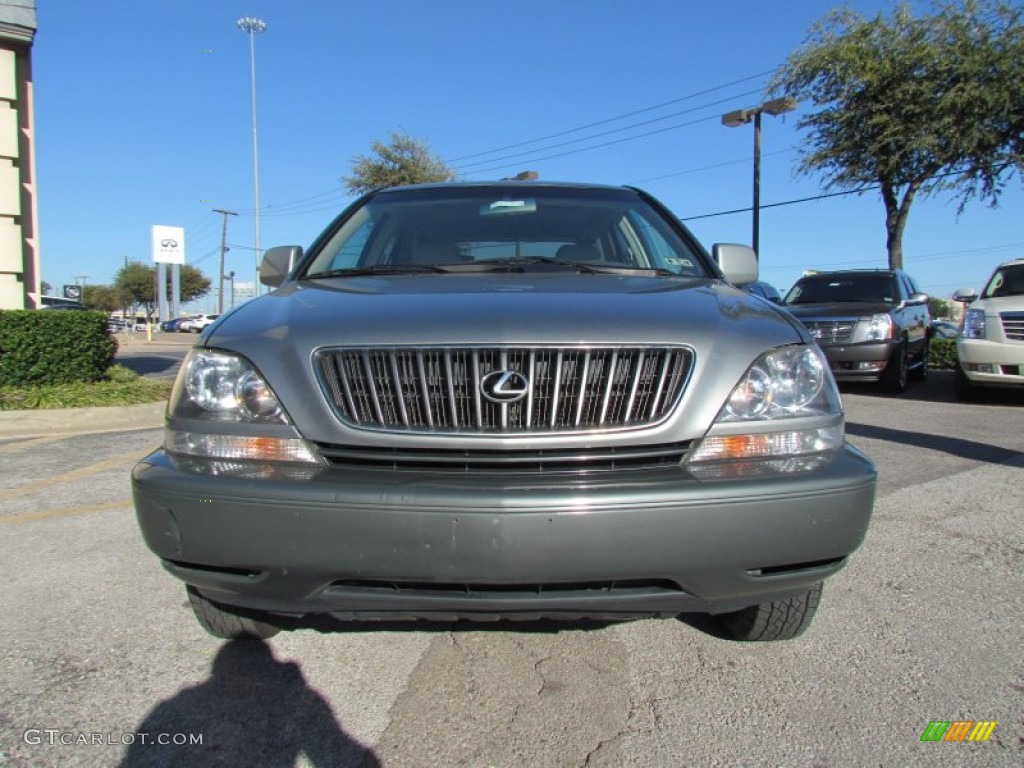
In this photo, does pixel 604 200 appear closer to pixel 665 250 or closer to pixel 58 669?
pixel 665 250

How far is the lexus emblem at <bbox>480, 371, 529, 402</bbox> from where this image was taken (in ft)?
6.16

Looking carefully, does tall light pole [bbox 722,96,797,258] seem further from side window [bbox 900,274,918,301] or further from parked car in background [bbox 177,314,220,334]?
parked car in background [bbox 177,314,220,334]

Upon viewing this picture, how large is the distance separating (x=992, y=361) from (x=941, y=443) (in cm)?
264

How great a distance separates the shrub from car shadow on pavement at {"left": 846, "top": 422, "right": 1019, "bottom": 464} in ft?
23.2

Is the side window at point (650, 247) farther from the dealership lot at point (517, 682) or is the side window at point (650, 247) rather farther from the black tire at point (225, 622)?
the black tire at point (225, 622)

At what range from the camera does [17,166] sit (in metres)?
9.70

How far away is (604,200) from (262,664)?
8.03 feet

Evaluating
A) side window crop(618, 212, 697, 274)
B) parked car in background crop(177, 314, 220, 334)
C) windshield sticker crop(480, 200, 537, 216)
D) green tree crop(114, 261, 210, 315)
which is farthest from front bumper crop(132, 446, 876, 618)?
green tree crop(114, 261, 210, 315)

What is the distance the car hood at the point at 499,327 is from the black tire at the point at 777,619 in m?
0.79

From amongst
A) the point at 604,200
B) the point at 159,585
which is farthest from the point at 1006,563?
the point at 159,585

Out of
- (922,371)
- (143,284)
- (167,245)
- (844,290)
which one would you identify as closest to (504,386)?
(844,290)

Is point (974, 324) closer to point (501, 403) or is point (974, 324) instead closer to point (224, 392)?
point (501, 403)

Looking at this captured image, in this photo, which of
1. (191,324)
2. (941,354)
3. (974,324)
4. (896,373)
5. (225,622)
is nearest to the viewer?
(225,622)

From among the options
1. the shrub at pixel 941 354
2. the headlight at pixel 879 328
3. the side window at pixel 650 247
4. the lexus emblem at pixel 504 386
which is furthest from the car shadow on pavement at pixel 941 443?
the shrub at pixel 941 354
